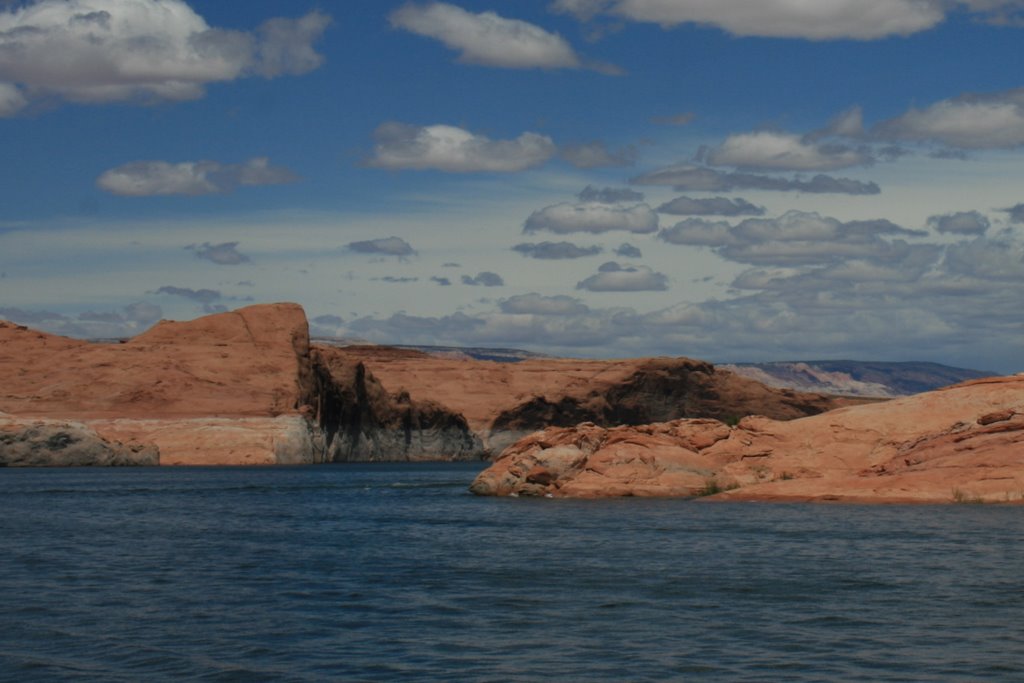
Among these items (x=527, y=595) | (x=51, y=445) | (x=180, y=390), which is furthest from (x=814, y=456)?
(x=180, y=390)

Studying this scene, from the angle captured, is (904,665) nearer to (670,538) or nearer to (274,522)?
(670,538)

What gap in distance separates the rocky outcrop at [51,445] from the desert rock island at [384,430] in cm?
13

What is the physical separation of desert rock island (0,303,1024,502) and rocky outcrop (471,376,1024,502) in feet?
0.27

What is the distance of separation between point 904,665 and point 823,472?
39.4m

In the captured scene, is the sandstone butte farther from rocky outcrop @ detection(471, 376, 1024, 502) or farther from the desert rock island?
rocky outcrop @ detection(471, 376, 1024, 502)

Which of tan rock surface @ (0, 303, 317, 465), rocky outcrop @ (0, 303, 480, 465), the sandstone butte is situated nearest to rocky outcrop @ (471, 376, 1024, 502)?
the sandstone butte

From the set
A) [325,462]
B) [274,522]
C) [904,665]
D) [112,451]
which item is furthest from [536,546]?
[325,462]

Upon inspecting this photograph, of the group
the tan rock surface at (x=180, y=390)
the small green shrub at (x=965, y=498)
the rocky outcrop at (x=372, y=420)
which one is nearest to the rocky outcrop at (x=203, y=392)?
the tan rock surface at (x=180, y=390)

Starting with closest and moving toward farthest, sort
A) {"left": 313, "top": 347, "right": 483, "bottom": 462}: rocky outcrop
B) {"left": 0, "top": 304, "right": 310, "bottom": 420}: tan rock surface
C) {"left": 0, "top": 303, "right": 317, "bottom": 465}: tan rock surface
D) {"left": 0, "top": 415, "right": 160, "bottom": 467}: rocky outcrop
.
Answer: {"left": 0, "top": 415, "right": 160, "bottom": 467}: rocky outcrop, {"left": 0, "top": 303, "right": 317, "bottom": 465}: tan rock surface, {"left": 0, "top": 304, "right": 310, "bottom": 420}: tan rock surface, {"left": 313, "top": 347, "right": 483, "bottom": 462}: rocky outcrop

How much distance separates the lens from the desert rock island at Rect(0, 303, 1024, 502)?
5850cm

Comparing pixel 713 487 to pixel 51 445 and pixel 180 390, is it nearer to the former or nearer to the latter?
pixel 51 445

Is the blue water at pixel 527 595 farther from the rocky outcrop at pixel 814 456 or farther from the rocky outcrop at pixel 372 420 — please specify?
the rocky outcrop at pixel 372 420

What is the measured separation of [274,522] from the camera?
5688 cm

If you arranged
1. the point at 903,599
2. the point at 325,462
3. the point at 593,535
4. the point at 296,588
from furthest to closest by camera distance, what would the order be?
the point at 325,462, the point at 593,535, the point at 296,588, the point at 903,599
